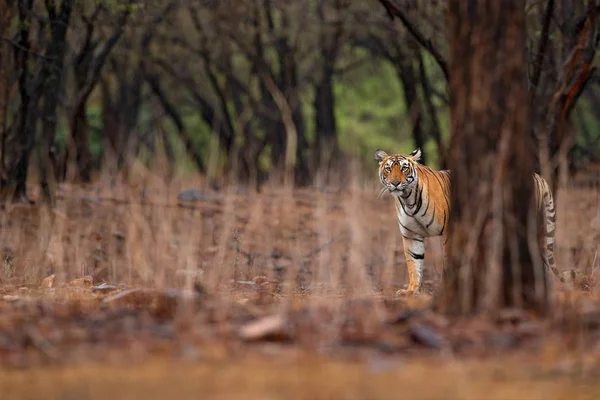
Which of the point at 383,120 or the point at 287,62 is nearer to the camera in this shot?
the point at 287,62

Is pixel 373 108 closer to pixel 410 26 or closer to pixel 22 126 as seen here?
pixel 22 126

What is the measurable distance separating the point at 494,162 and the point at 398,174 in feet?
A: 12.8

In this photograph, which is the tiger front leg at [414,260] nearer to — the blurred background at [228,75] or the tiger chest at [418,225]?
the tiger chest at [418,225]

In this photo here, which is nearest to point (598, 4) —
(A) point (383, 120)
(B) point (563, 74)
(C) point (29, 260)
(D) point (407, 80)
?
(B) point (563, 74)

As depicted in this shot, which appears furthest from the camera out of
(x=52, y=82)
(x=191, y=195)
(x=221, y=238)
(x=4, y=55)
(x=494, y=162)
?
(x=191, y=195)

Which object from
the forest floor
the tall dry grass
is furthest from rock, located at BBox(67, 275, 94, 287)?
the forest floor

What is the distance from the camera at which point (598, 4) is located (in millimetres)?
11898

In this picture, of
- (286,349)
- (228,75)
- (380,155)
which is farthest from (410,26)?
(228,75)

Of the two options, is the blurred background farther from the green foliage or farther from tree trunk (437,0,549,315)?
tree trunk (437,0,549,315)

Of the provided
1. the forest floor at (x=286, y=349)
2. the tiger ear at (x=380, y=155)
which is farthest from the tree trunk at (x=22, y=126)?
the forest floor at (x=286, y=349)

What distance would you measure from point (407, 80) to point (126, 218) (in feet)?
32.3

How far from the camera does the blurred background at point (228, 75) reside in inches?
636

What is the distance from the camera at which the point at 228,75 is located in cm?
2398

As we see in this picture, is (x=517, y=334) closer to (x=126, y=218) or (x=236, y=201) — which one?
(x=126, y=218)
